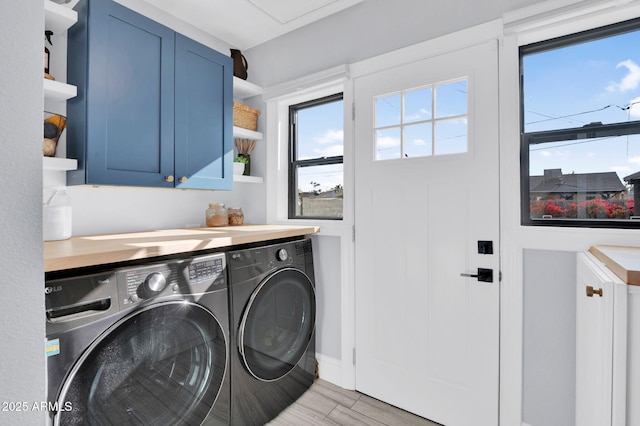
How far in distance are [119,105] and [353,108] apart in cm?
137

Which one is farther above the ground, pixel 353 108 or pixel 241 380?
pixel 353 108

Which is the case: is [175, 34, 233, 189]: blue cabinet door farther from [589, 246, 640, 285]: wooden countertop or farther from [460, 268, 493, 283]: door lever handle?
[589, 246, 640, 285]: wooden countertop

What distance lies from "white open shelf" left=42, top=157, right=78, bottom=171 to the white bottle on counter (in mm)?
165

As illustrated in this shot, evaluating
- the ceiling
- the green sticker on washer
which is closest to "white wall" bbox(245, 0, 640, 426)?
the ceiling

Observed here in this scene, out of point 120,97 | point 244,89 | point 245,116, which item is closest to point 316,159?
point 245,116

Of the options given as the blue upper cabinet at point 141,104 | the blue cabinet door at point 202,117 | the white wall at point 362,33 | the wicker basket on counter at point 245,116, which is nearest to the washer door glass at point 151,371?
the blue upper cabinet at point 141,104

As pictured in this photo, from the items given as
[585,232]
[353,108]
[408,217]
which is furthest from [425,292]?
[353,108]

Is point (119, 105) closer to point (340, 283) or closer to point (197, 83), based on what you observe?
point (197, 83)

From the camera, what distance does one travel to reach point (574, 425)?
1.49m

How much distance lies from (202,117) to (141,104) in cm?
39

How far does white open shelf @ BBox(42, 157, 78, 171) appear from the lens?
1.46 m

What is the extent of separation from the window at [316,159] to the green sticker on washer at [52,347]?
67.0 inches

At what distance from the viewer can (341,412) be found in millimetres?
1918

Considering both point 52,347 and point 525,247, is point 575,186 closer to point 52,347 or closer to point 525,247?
point 525,247
